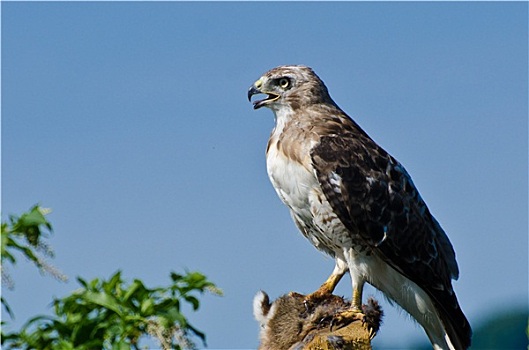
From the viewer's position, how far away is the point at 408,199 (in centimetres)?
911

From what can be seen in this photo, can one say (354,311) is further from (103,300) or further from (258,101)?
(258,101)

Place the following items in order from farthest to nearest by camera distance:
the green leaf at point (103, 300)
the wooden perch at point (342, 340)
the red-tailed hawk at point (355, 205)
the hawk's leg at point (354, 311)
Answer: the red-tailed hawk at point (355, 205) → the green leaf at point (103, 300) → the hawk's leg at point (354, 311) → the wooden perch at point (342, 340)

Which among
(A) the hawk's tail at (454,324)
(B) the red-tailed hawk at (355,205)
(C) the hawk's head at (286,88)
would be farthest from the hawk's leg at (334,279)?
(C) the hawk's head at (286,88)

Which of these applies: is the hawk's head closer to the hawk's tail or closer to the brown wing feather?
the brown wing feather

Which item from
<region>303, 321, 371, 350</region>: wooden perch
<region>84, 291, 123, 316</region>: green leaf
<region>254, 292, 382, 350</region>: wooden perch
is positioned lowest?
<region>303, 321, 371, 350</region>: wooden perch

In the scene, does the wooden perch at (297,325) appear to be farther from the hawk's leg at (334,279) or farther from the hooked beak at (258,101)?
the hooked beak at (258,101)

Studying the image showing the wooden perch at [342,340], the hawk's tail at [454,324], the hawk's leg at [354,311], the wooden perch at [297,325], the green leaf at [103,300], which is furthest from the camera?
the hawk's tail at [454,324]

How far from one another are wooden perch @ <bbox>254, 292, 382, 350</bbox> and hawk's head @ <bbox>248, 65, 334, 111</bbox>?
212 centimetres

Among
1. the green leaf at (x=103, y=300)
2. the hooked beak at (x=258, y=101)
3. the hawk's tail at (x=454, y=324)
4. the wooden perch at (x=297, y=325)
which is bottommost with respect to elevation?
the wooden perch at (x=297, y=325)

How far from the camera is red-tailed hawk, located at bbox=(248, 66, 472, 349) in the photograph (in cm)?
869

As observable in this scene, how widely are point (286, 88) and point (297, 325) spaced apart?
2642mm

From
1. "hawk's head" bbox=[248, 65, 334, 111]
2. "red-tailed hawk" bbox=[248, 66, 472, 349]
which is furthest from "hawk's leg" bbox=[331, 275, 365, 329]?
"hawk's head" bbox=[248, 65, 334, 111]

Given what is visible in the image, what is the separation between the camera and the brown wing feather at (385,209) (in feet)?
28.5

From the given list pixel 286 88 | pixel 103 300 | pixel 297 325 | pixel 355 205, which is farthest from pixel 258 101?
pixel 297 325
